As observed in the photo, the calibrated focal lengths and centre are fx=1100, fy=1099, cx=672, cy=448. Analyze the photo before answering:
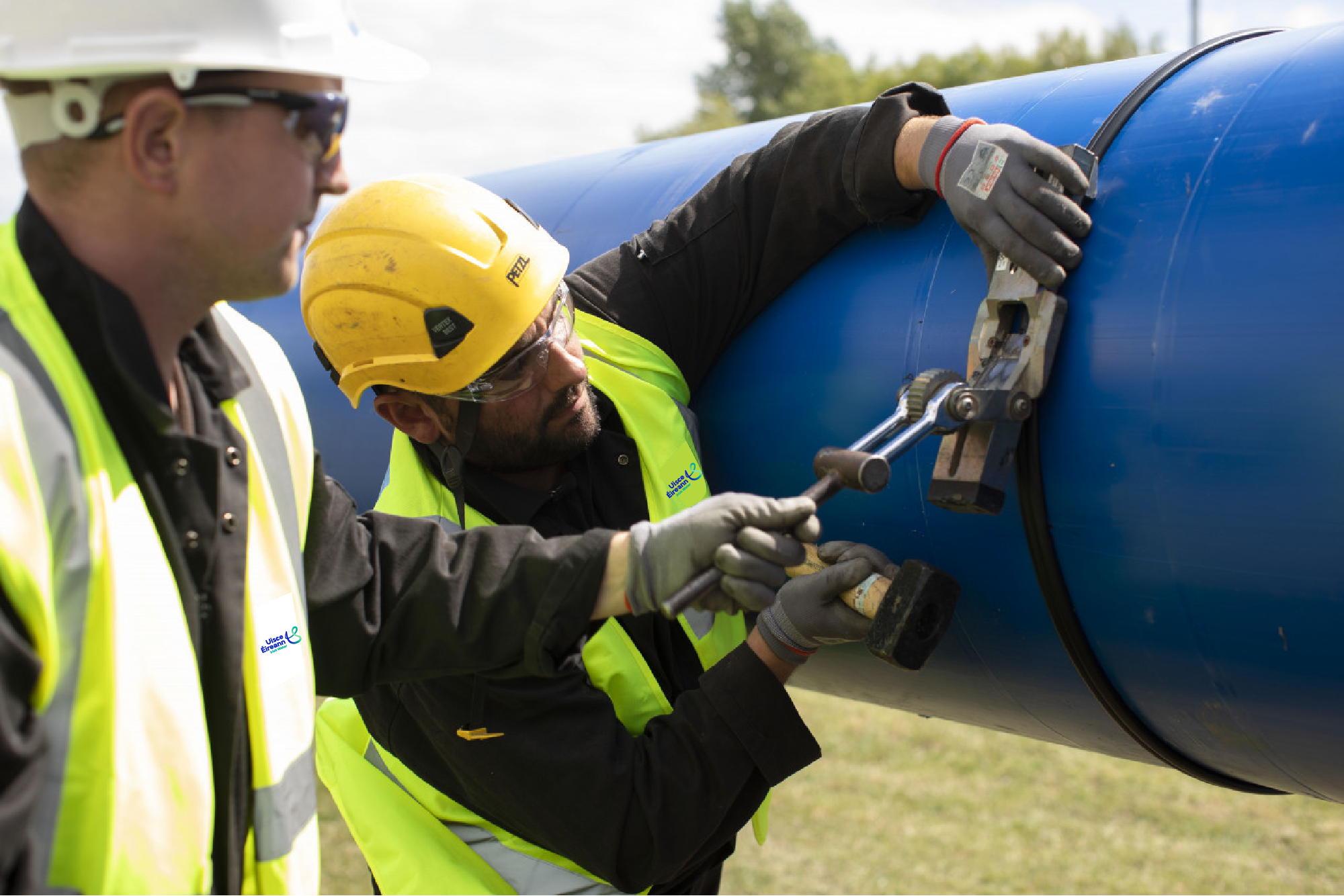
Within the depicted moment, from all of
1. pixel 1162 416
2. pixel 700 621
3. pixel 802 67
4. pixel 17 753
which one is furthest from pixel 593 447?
pixel 802 67

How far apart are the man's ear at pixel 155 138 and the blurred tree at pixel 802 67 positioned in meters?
18.5

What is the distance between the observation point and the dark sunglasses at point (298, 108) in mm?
1171

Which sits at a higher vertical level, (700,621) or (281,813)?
(281,813)

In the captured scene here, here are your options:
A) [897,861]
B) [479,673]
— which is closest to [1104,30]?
[897,861]

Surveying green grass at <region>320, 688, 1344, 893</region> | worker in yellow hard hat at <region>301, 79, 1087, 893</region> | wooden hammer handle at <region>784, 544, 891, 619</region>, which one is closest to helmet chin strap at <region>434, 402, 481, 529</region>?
worker in yellow hard hat at <region>301, 79, 1087, 893</region>

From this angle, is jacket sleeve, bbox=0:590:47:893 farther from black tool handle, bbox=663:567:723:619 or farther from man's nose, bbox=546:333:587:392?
man's nose, bbox=546:333:587:392

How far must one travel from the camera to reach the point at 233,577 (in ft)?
4.14

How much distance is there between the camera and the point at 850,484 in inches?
58.8

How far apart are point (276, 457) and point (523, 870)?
3.29ft

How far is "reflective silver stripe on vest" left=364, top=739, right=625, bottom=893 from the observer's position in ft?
6.50

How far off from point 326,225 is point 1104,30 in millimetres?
28114

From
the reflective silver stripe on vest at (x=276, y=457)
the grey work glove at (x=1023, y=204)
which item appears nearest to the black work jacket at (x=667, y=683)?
the grey work glove at (x=1023, y=204)

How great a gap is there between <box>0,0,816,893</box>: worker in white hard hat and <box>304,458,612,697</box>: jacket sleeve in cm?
8

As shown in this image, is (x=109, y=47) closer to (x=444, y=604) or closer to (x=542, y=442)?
(x=444, y=604)
